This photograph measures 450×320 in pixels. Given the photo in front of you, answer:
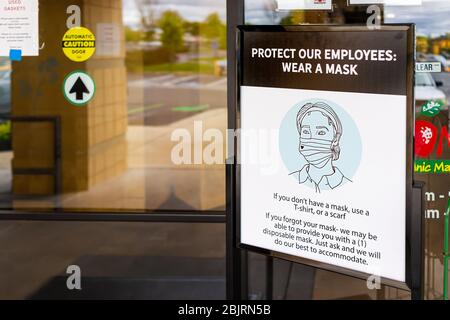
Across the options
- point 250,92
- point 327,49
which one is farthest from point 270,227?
point 327,49

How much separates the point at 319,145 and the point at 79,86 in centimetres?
196

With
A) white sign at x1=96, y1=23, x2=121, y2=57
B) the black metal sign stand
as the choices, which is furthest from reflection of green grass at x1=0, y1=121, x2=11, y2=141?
the black metal sign stand

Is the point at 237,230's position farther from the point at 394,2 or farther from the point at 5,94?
the point at 5,94

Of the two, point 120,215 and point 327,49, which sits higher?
point 327,49

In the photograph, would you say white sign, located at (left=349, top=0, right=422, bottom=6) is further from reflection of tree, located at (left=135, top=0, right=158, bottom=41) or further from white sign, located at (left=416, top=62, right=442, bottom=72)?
reflection of tree, located at (left=135, top=0, right=158, bottom=41)

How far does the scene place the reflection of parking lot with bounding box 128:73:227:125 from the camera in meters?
6.01

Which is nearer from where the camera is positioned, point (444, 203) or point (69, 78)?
point (444, 203)

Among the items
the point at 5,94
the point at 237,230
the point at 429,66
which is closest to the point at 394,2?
the point at 429,66

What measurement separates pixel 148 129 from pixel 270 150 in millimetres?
2976

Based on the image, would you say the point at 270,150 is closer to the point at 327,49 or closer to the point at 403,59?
the point at 327,49

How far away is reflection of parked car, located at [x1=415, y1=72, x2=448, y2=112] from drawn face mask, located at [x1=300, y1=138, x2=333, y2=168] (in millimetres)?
1211

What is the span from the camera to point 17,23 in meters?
4.29

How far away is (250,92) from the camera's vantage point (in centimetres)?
323

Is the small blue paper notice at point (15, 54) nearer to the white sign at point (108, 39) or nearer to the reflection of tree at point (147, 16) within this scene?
the white sign at point (108, 39)
